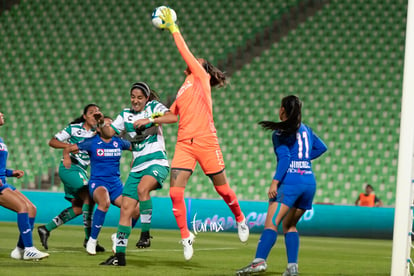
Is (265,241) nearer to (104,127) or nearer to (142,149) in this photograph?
(142,149)

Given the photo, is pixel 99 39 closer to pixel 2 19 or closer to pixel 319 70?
pixel 2 19

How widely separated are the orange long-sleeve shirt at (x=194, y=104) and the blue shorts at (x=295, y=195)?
1.14m

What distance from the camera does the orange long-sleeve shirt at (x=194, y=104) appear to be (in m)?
8.02

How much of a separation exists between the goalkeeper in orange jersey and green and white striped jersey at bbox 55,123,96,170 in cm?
301

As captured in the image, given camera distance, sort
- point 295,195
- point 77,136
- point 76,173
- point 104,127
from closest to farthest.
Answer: point 295,195 < point 104,127 < point 76,173 < point 77,136

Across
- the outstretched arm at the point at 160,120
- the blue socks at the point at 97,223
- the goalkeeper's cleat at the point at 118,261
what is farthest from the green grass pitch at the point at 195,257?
the outstretched arm at the point at 160,120

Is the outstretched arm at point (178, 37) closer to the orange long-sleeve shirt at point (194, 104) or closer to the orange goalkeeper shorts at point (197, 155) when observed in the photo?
the orange long-sleeve shirt at point (194, 104)

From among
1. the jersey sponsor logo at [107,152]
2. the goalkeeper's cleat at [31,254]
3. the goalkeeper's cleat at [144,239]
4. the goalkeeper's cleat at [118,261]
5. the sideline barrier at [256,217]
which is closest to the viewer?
the goalkeeper's cleat at [118,261]

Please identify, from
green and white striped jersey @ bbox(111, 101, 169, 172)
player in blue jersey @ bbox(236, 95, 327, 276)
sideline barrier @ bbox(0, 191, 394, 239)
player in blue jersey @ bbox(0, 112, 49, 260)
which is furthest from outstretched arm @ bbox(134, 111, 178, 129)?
sideline barrier @ bbox(0, 191, 394, 239)

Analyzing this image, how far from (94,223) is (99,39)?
13.5m

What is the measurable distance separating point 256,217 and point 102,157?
6350 millimetres

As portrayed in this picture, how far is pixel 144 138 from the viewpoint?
864cm

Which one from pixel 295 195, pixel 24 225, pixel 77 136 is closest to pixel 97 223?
pixel 24 225

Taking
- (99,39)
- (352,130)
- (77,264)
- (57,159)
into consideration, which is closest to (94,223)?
(77,264)
